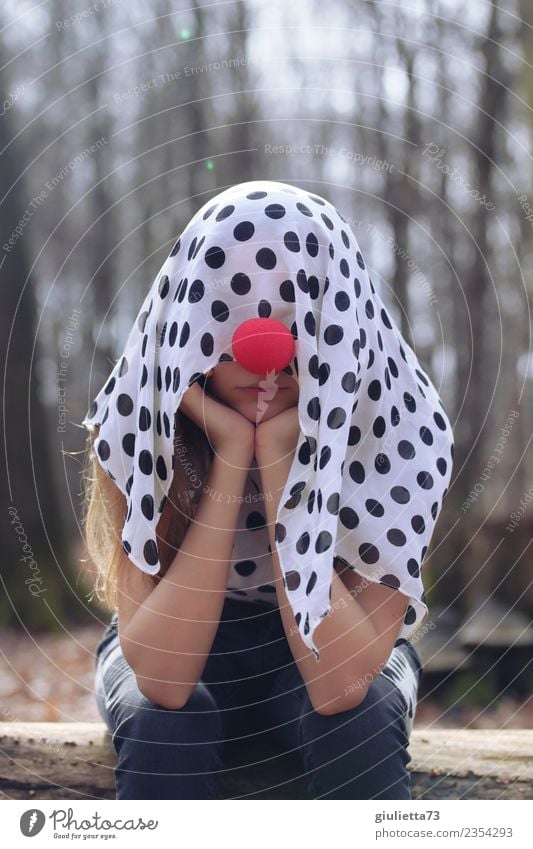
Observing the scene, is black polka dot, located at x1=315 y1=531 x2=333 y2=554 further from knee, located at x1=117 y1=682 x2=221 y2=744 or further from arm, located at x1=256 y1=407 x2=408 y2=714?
knee, located at x1=117 y1=682 x2=221 y2=744

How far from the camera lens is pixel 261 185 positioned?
4.54ft

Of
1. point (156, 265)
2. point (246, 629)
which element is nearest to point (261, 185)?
point (246, 629)

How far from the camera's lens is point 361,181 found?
4172mm

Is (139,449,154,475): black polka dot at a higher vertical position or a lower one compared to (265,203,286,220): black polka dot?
lower

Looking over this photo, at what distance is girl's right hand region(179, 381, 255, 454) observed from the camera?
1.29 m

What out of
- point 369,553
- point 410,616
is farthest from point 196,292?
point 410,616

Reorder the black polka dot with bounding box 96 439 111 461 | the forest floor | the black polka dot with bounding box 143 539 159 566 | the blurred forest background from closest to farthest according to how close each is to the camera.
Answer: the black polka dot with bounding box 143 539 159 566
the black polka dot with bounding box 96 439 111 461
the blurred forest background
the forest floor

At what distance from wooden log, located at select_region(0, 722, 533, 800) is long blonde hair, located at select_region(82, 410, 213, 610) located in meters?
0.31

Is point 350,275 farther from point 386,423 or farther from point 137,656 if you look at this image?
point 137,656

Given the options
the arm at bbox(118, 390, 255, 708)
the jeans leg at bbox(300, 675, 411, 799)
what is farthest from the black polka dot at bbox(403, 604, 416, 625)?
the arm at bbox(118, 390, 255, 708)

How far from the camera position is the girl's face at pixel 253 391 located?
4.38 ft

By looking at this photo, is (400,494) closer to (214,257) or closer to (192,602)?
(192,602)

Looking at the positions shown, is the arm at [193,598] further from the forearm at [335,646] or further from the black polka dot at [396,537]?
the black polka dot at [396,537]

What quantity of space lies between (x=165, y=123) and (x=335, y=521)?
4.86m
